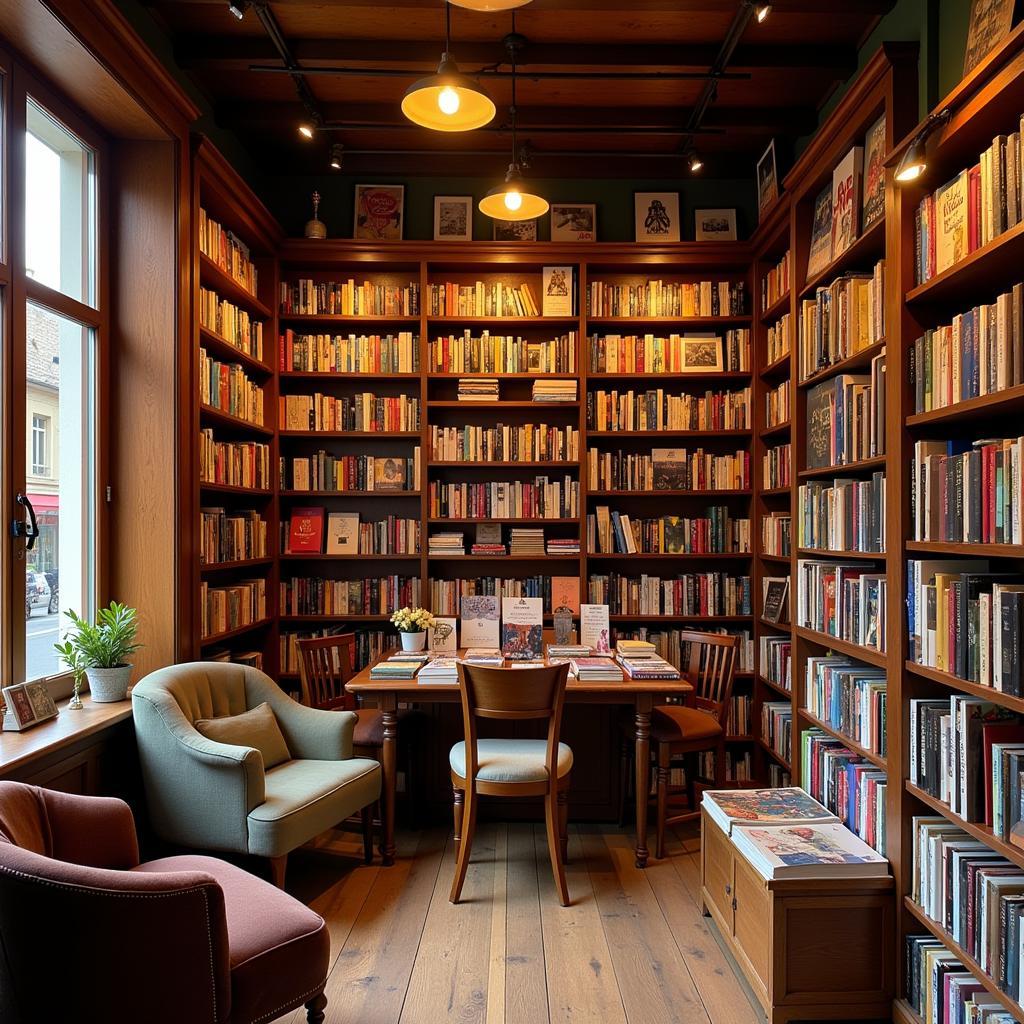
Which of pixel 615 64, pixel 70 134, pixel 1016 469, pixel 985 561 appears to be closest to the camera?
pixel 1016 469

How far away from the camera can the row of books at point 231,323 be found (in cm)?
368

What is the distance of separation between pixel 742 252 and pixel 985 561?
2728mm

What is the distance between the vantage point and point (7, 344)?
2619 millimetres

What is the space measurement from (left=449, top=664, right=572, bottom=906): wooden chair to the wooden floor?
0.61 ft

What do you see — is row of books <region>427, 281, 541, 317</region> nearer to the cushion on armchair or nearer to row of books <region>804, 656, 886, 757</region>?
the cushion on armchair

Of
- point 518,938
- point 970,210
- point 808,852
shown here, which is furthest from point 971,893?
point 970,210

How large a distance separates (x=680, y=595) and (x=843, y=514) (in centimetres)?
169

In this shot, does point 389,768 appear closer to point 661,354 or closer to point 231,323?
point 231,323

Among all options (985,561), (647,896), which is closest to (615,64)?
(985,561)

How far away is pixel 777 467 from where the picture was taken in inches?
165

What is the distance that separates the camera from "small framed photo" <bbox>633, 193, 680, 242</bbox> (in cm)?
474

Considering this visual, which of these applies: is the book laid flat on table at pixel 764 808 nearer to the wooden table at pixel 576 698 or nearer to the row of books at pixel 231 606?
the wooden table at pixel 576 698

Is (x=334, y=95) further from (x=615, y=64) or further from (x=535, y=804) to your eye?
(x=535, y=804)

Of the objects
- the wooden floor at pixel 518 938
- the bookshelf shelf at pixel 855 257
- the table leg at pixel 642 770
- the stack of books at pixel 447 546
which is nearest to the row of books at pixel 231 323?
the stack of books at pixel 447 546
